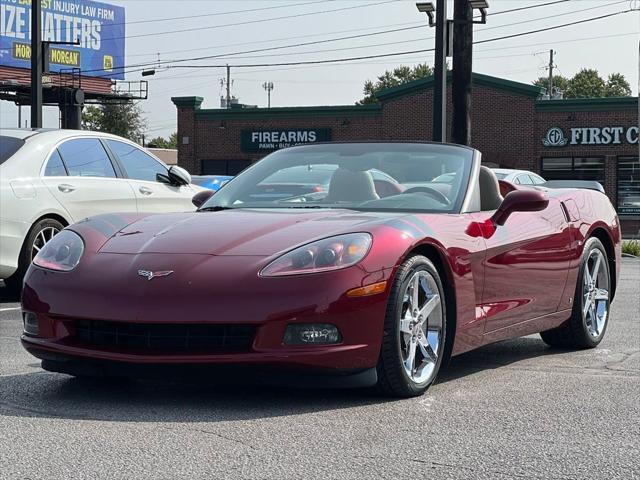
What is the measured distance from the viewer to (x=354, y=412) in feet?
15.5

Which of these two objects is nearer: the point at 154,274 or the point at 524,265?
the point at 154,274

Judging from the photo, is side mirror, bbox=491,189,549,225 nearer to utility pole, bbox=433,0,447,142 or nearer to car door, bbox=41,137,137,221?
car door, bbox=41,137,137,221

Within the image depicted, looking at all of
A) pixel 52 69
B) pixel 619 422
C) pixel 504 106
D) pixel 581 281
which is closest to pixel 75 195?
pixel 581 281

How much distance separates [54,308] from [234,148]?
4204cm

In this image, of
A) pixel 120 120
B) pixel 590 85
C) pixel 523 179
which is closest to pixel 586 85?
pixel 590 85

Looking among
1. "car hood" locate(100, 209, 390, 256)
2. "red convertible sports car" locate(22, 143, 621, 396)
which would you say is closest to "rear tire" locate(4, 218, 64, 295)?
"red convertible sports car" locate(22, 143, 621, 396)

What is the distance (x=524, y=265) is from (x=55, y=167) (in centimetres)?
479

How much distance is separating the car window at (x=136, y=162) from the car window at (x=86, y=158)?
0.15m

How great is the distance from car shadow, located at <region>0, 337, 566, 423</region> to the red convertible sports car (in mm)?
147

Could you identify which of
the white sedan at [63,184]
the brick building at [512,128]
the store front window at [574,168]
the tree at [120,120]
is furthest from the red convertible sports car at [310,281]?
the tree at [120,120]

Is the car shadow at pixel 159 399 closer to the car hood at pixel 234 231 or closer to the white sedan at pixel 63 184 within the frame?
the car hood at pixel 234 231

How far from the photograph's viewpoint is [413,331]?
5109 millimetres

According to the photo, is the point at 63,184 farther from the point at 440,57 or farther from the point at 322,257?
the point at 440,57

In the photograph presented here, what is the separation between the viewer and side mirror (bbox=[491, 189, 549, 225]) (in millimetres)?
5852
